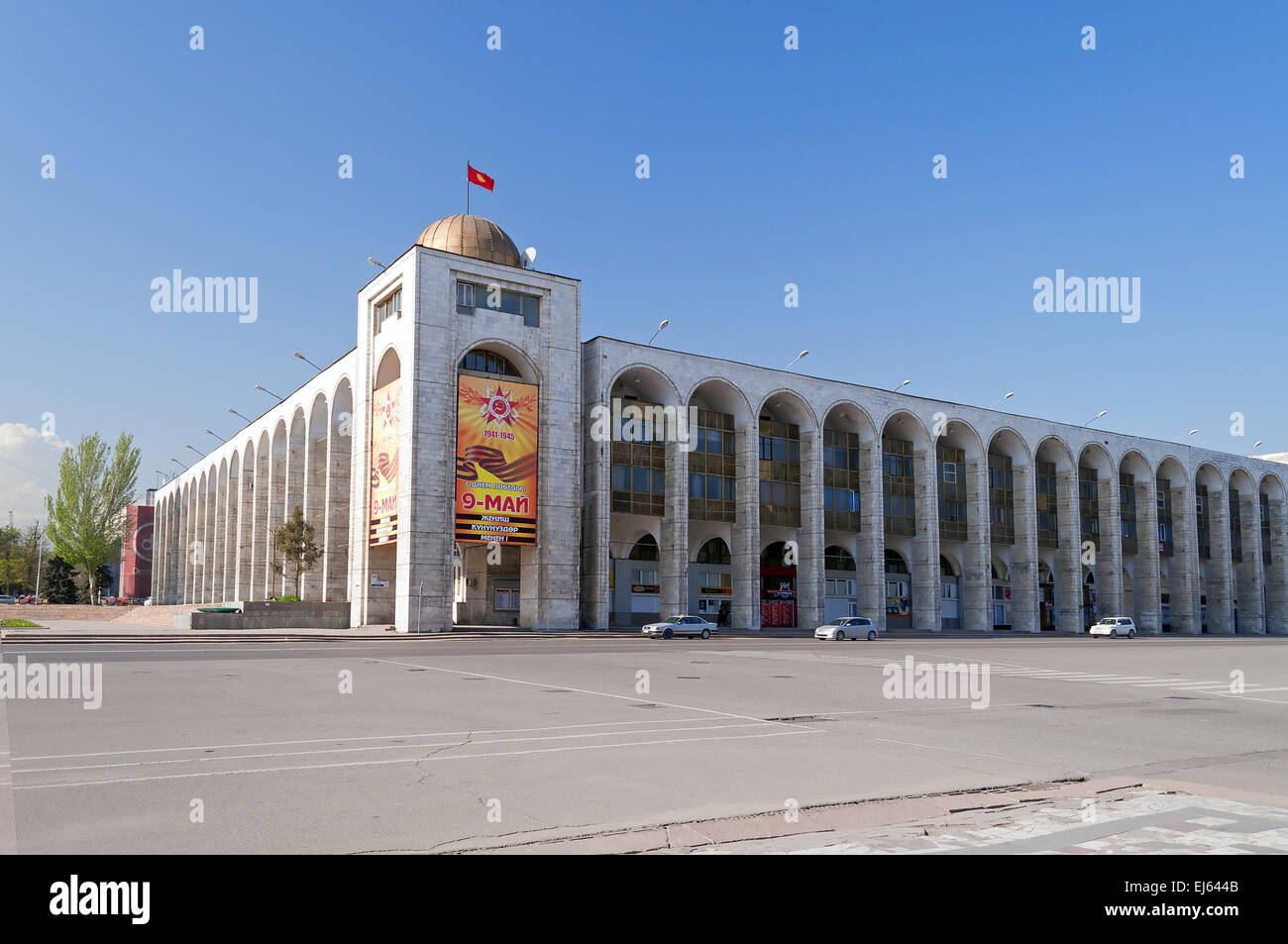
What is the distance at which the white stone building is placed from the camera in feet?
163

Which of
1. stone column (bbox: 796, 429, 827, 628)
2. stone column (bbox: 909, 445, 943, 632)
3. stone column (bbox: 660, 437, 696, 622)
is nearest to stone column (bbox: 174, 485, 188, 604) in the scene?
stone column (bbox: 660, 437, 696, 622)

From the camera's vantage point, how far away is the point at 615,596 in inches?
2281

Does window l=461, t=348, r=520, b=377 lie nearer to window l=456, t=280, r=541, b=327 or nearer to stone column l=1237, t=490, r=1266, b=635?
window l=456, t=280, r=541, b=327

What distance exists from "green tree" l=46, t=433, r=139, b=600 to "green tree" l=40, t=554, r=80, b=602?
20.3 metres

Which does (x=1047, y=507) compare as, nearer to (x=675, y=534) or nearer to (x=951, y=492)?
(x=951, y=492)

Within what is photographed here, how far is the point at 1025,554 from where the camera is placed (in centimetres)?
7281

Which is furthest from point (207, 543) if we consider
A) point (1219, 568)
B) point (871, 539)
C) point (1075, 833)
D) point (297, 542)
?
point (1219, 568)

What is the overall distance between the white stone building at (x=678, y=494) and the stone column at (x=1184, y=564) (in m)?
0.19

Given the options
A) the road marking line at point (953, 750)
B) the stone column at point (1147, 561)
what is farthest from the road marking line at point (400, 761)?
the stone column at point (1147, 561)

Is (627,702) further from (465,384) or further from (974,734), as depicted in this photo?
(465,384)

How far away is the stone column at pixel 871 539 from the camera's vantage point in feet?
211

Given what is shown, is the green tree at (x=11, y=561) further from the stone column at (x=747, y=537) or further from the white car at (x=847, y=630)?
the white car at (x=847, y=630)
